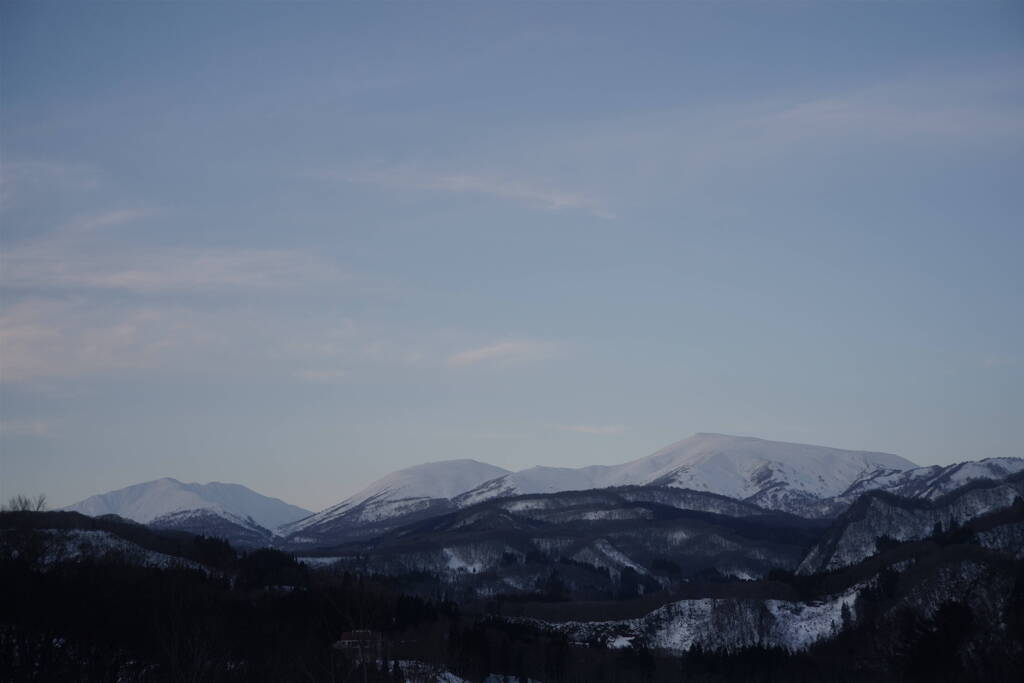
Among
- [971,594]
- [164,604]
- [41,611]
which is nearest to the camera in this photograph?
[41,611]

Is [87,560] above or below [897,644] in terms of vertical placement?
above

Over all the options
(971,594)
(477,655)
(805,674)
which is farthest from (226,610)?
(971,594)

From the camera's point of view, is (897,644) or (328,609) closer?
(328,609)

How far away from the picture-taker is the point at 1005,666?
133125 mm

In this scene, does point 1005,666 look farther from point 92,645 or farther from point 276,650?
point 92,645

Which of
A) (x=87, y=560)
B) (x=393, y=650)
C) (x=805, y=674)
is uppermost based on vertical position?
(x=87, y=560)

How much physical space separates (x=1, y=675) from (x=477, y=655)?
9586 cm

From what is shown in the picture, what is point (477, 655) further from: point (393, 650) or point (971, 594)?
point (971, 594)

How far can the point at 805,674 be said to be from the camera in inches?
7869

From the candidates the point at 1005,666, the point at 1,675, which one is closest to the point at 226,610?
the point at 1,675

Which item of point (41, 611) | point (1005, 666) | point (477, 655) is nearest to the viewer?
point (41, 611)

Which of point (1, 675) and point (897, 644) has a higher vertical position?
point (1, 675)

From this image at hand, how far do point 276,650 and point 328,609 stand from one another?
21.4m

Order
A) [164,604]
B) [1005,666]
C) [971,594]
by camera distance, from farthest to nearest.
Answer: [971,594] → [1005,666] → [164,604]
